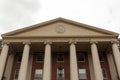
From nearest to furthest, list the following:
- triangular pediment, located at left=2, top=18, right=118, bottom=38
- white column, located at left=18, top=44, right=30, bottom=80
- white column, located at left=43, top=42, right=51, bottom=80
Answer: white column, located at left=43, top=42, right=51, bottom=80 → white column, located at left=18, top=44, right=30, bottom=80 → triangular pediment, located at left=2, top=18, right=118, bottom=38

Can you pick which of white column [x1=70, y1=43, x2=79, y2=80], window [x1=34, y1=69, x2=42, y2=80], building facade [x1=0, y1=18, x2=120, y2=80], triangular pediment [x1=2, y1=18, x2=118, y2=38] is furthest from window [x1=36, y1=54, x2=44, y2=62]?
white column [x1=70, y1=43, x2=79, y2=80]

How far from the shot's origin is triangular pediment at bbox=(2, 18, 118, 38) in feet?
110

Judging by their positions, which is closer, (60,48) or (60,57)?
(60,48)

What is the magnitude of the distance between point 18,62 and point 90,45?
49.2ft

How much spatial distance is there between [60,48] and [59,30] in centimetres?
382

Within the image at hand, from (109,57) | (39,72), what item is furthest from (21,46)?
(109,57)

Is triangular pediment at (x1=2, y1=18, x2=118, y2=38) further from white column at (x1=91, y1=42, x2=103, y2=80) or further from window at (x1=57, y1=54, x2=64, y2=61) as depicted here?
window at (x1=57, y1=54, x2=64, y2=61)

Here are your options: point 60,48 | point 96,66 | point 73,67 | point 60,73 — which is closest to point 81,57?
point 60,48

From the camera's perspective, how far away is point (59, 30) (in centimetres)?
3431

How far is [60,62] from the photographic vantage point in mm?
35969

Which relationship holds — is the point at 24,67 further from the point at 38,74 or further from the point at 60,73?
the point at 60,73

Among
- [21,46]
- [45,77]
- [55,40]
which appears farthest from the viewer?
[21,46]

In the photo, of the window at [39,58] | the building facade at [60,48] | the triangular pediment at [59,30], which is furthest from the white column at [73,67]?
the window at [39,58]

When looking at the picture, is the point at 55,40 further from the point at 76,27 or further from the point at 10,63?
the point at 10,63
